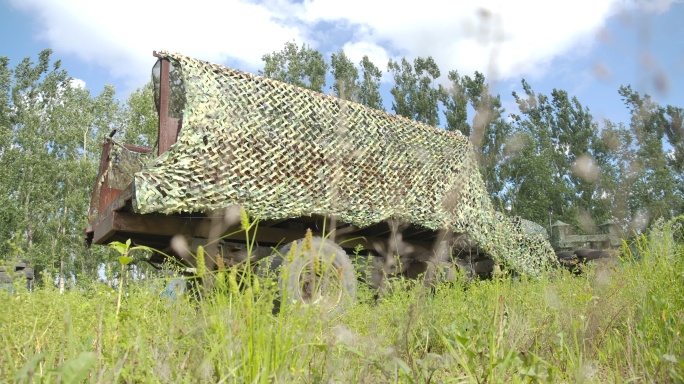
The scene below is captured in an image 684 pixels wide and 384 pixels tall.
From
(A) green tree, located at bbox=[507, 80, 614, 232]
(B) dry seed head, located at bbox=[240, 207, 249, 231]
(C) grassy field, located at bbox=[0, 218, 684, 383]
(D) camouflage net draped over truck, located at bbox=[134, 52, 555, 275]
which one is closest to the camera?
(B) dry seed head, located at bbox=[240, 207, 249, 231]

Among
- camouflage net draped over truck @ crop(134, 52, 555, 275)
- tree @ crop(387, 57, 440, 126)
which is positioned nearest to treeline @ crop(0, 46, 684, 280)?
tree @ crop(387, 57, 440, 126)

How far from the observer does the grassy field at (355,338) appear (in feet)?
5.00

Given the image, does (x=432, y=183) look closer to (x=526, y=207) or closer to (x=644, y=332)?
(x=644, y=332)

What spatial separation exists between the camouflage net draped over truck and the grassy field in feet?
3.85

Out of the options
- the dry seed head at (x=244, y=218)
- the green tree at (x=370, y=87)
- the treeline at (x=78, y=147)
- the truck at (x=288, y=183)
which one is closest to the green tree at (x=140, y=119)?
the treeline at (x=78, y=147)

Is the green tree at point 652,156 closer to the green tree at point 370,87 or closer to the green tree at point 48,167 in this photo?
the green tree at point 370,87

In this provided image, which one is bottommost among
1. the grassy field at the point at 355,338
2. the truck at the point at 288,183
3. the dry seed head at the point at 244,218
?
the grassy field at the point at 355,338

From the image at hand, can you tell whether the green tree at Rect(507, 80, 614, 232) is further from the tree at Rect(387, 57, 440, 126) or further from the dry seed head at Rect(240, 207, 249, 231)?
the dry seed head at Rect(240, 207, 249, 231)

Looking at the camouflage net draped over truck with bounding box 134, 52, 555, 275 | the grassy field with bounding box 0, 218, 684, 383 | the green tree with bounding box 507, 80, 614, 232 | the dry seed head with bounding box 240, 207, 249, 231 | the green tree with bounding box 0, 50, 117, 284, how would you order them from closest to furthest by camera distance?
the dry seed head with bounding box 240, 207, 249, 231, the grassy field with bounding box 0, 218, 684, 383, the camouflage net draped over truck with bounding box 134, 52, 555, 275, the green tree with bounding box 507, 80, 614, 232, the green tree with bounding box 0, 50, 117, 284

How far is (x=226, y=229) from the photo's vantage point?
183 inches

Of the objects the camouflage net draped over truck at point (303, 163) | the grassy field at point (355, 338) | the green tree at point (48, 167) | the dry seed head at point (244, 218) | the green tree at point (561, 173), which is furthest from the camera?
the green tree at point (48, 167)

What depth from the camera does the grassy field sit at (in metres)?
1.52

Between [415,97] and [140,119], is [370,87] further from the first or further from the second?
[140,119]

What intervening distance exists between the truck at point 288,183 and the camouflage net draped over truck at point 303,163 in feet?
0.04
